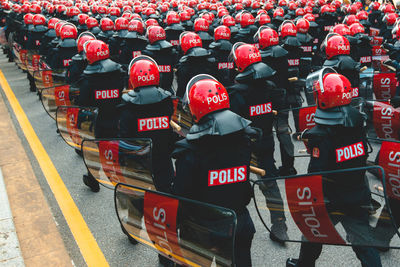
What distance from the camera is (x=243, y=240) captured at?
3105mm

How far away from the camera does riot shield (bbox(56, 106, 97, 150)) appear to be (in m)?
5.52

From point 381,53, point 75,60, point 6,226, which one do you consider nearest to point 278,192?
point 6,226

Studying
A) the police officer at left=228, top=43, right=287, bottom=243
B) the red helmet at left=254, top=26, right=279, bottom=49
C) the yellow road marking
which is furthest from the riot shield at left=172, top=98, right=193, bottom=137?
the red helmet at left=254, top=26, right=279, bottom=49

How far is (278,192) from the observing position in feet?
10.6

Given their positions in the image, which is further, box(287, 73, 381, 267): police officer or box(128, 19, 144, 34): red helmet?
box(128, 19, 144, 34): red helmet

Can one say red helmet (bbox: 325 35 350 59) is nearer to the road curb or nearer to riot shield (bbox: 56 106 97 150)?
riot shield (bbox: 56 106 97 150)

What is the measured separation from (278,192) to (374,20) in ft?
50.9

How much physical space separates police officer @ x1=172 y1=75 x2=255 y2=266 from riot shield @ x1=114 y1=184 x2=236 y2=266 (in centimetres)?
20

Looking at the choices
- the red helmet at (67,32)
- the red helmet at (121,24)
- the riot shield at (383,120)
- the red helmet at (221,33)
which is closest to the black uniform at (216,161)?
the riot shield at (383,120)

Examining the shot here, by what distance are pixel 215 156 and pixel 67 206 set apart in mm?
3582

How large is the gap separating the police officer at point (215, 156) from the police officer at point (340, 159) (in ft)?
2.31

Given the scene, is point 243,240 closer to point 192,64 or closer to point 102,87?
point 102,87

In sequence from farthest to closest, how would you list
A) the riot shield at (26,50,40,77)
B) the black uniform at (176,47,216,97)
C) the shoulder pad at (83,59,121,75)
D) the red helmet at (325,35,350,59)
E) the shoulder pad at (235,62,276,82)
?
1. the riot shield at (26,50,40,77)
2. the black uniform at (176,47,216,97)
3. the red helmet at (325,35,350,59)
4. the shoulder pad at (83,59,121,75)
5. the shoulder pad at (235,62,276,82)

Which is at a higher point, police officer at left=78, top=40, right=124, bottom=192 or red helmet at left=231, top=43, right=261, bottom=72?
red helmet at left=231, top=43, right=261, bottom=72
